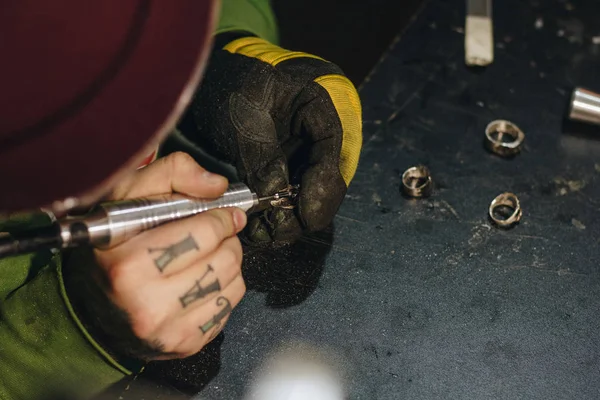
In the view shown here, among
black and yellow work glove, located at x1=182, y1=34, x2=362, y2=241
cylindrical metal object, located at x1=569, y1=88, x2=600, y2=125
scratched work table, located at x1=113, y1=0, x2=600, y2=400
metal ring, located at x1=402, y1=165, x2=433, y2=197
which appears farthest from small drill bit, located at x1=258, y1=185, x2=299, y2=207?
cylindrical metal object, located at x1=569, y1=88, x2=600, y2=125

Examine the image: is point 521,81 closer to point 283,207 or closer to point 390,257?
point 390,257

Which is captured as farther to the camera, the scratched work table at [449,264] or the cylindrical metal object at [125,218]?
the scratched work table at [449,264]

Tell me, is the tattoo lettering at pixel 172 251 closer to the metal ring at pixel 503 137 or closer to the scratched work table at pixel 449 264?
the scratched work table at pixel 449 264

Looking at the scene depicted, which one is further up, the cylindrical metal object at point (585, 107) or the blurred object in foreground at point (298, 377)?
the cylindrical metal object at point (585, 107)

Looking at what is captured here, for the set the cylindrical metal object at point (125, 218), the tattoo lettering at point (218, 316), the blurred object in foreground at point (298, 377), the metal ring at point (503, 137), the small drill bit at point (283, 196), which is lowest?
the blurred object in foreground at point (298, 377)

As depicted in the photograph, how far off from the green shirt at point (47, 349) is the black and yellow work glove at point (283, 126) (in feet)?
0.99

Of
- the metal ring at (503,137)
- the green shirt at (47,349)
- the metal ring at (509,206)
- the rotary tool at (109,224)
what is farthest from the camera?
the metal ring at (503,137)

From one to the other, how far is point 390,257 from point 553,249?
11.2 inches

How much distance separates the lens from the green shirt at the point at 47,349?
845 millimetres

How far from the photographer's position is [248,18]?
120 centimetres

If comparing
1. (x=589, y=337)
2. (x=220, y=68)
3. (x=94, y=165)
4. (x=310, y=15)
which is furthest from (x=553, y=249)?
(x=310, y=15)

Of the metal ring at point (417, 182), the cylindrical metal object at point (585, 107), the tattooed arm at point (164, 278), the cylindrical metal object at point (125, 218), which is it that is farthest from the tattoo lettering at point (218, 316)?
the cylindrical metal object at point (585, 107)

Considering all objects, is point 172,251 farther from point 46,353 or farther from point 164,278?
point 46,353

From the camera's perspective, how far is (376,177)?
44.5 inches
